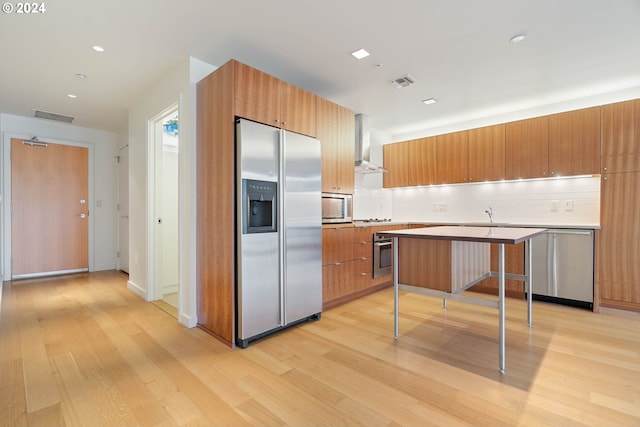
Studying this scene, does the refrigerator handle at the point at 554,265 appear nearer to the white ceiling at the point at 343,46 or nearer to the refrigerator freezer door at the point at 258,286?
the white ceiling at the point at 343,46

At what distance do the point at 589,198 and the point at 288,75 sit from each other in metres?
4.13

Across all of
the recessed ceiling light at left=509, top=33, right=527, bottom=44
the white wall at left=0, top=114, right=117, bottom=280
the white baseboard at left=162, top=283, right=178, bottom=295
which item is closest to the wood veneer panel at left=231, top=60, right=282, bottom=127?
the recessed ceiling light at left=509, top=33, right=527, bottom=44

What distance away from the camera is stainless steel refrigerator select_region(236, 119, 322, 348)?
2424 millimetres

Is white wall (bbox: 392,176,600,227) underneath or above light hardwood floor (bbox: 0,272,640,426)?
above

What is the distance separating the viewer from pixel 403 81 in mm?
3459

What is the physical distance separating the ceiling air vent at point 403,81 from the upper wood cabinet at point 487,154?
1581 mm

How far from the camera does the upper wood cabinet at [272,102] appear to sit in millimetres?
2488

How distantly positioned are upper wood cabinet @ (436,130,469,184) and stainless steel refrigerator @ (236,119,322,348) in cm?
259

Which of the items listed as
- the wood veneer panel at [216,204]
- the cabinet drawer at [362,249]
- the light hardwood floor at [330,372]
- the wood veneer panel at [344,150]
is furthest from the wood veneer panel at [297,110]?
the light hardwood floor at [330,372]

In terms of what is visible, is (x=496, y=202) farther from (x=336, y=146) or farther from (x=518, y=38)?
(x=336, y=146)

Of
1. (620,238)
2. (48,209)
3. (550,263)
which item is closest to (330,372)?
(550,263)

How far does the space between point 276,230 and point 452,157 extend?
335cm

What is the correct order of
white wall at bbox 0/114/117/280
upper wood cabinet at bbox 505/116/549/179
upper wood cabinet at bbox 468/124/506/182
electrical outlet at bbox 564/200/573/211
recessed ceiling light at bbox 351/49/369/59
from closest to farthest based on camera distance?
recessed ceiling light at bbox 351/49/369/59 → upper wood cabinet at bbox 505/116/549/179 → electrical outlet at bbox 564/200/573/211 → upper wood cabinet at bbox 468/124/506/182 → white wall at bbox 0/114/117/280

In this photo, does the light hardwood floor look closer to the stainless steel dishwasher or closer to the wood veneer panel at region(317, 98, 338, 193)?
the stainless steel dishwasher
